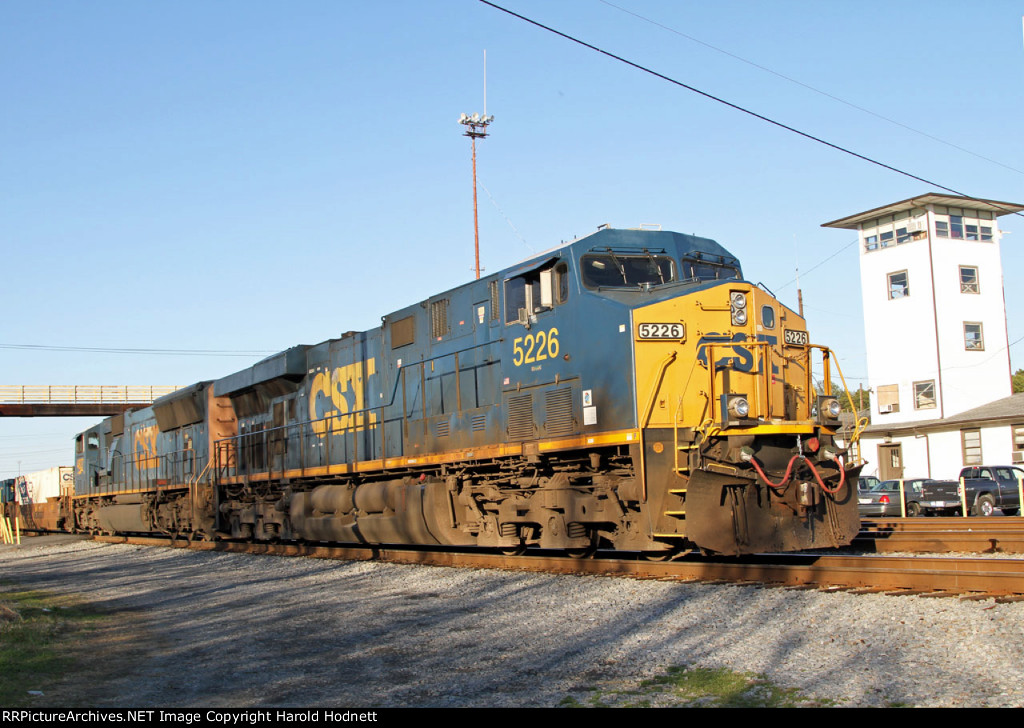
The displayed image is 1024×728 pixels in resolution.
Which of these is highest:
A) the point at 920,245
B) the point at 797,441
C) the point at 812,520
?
the point at 920,245

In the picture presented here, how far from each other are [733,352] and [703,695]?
5.77m

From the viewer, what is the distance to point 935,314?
115ft

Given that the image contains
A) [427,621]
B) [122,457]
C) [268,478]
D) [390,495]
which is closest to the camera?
[427,621]

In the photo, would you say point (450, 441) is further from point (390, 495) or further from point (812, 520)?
point (812, 520)

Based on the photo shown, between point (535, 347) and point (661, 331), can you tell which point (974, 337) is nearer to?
point (535, 347)

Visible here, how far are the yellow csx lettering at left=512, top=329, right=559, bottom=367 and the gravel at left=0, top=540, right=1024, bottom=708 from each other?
2.65 meters

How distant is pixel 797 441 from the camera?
10180 mm

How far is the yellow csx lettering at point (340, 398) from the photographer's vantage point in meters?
16.3

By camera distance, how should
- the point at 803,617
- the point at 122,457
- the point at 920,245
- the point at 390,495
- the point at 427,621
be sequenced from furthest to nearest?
the point at 920,245
the point at 122,457
the point at 390,495
the point at 427,621
the point at 803,617

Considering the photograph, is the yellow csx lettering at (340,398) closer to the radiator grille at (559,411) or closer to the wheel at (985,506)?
the radiator grille at (559,411)

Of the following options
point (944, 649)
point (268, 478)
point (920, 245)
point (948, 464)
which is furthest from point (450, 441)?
point (920, 245)

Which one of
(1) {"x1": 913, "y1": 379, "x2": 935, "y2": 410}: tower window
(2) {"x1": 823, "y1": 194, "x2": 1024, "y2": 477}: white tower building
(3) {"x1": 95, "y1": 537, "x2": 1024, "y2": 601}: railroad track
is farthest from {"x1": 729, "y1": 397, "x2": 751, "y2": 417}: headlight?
(1) {"x1": 913, "y1": 379, "x2": 935, "y2": 410}: tower window

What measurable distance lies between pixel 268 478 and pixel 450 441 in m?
6.89

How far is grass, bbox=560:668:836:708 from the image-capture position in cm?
497
